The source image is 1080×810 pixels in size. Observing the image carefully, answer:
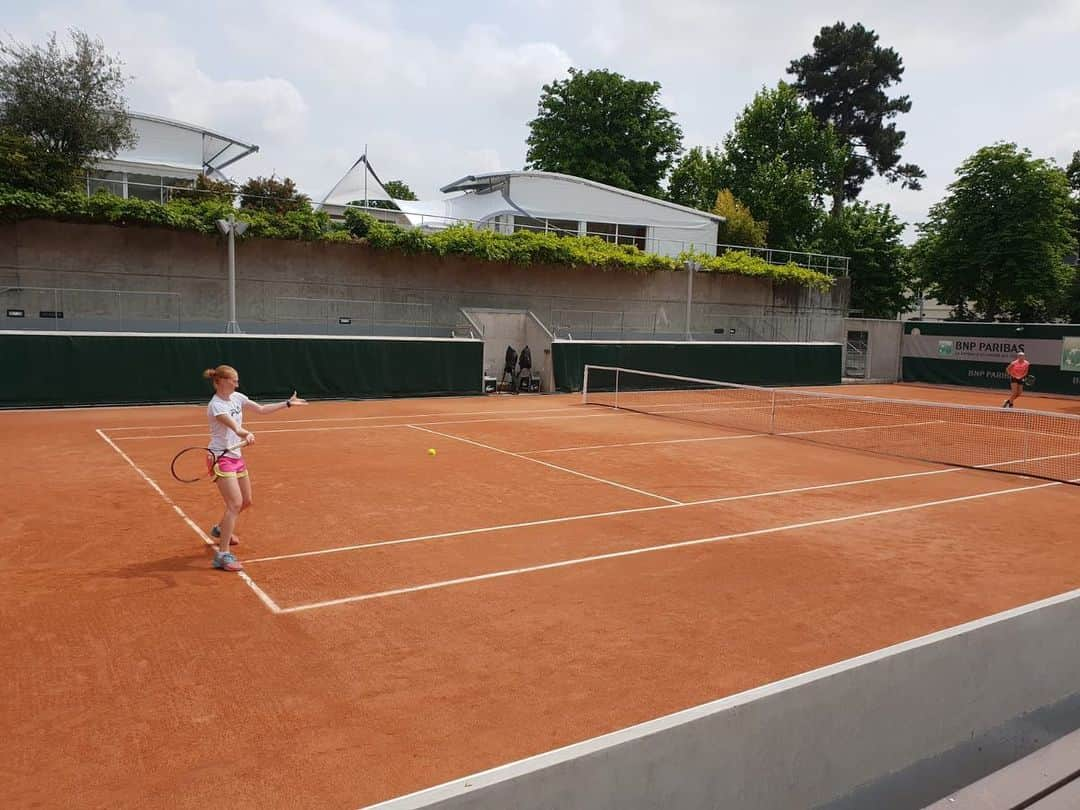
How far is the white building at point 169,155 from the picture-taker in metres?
35.9

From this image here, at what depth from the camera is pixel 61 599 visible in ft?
23.2

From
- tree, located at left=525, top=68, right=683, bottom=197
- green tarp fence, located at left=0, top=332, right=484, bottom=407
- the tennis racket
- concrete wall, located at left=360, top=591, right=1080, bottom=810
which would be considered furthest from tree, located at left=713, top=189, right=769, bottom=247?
concrete wall, located at left=360, top=591, right=1080, bottom=810

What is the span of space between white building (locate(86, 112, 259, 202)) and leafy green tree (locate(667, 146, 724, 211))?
2922 cm

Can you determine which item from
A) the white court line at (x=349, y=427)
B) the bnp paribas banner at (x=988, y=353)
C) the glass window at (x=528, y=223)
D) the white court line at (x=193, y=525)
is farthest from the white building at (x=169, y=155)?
the bnp paribas banner at (x=988, y=353)

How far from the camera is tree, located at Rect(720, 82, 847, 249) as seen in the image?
51.5 meters

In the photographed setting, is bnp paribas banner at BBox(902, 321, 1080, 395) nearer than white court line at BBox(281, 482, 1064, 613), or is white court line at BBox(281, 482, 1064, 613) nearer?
white court line at BBox(281, 482, 1064, 613)

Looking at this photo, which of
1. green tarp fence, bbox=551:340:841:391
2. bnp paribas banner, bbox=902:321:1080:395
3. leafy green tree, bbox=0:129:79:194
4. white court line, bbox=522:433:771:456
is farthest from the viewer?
bnp paribas banner, bbox=902:321:1080:395

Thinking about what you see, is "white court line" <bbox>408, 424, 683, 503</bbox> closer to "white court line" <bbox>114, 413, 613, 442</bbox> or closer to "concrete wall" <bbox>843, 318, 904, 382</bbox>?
"white court line" <bbox>114, 413, 613, 442</bbox>

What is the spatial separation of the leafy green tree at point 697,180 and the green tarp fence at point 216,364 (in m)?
32.6

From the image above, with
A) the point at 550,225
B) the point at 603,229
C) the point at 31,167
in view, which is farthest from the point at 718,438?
the point at 603,229

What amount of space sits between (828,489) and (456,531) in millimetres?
6308

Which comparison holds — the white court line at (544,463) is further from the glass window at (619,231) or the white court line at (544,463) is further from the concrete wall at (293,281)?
the glass window at (619,231)

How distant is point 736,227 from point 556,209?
39.3ft

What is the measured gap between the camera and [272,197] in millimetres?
31500
